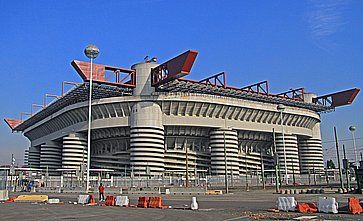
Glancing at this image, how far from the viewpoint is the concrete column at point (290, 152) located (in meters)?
98.8

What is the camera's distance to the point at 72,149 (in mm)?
91875

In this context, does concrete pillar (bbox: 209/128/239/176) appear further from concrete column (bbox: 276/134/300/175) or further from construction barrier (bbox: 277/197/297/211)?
construction barrier (bbox: 277/197/297/211)

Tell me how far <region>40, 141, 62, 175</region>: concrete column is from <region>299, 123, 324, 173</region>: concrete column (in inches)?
2562

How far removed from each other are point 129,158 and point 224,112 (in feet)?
77.8

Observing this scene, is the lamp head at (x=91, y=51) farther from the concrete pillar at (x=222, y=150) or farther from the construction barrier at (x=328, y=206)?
the concrete pillar at (x=222, y=150)

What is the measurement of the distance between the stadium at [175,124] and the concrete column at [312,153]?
271 millimetres

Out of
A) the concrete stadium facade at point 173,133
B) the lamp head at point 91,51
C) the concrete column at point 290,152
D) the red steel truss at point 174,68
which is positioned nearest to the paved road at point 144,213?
the lamp head at point 91,51

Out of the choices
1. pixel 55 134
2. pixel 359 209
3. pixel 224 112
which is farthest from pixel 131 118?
pixel 359 209

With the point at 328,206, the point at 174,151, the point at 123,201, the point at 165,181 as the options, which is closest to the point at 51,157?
the point at 174,151

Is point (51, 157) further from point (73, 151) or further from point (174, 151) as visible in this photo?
point (174, 151)

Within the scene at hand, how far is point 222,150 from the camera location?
8731cm

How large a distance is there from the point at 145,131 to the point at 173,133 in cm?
968

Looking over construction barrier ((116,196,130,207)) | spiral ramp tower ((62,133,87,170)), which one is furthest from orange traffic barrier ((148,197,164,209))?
spiral ramp tower ((62,133,87,170))

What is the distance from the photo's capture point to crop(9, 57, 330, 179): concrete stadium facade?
82938 mm
